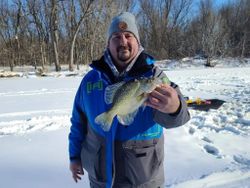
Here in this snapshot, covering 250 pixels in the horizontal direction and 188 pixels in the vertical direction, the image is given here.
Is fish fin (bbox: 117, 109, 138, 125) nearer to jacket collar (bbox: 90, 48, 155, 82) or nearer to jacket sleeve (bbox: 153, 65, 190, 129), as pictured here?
jacket sleeve (bbox: 153, 65, 190, 129)

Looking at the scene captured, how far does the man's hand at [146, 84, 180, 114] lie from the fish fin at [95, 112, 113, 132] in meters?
0.27

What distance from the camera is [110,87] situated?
1.95 meters

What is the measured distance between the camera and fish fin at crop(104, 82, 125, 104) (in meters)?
1.89

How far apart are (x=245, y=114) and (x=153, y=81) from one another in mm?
5945

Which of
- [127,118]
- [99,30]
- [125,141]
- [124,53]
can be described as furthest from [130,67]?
[99,30]

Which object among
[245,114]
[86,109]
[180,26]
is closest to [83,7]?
[180,26]

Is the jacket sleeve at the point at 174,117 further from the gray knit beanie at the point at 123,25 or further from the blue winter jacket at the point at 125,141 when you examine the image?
the gray knit beanie at the point at 123,25

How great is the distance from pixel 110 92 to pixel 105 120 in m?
0.17

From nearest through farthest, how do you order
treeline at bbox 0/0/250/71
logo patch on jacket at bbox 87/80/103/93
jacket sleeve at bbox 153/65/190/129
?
jacket sleeve at bbox 153/65/190/129 → logo patch on jacket at bbox 87/80/103/93 → treeline at bbox 0/0/250/71

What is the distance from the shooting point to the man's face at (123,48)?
2.11 metres

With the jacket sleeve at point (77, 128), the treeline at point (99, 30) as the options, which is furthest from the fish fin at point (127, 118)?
the treeline at point (99, 30)

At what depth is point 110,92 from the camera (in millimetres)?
1948

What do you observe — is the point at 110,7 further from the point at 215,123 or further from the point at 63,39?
the point at 215,123

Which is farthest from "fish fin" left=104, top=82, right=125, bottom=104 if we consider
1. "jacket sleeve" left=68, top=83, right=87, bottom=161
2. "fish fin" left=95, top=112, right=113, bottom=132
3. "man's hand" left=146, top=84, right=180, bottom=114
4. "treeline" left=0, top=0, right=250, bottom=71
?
"treeline" left=0, top=0, right=250, bottom=71
